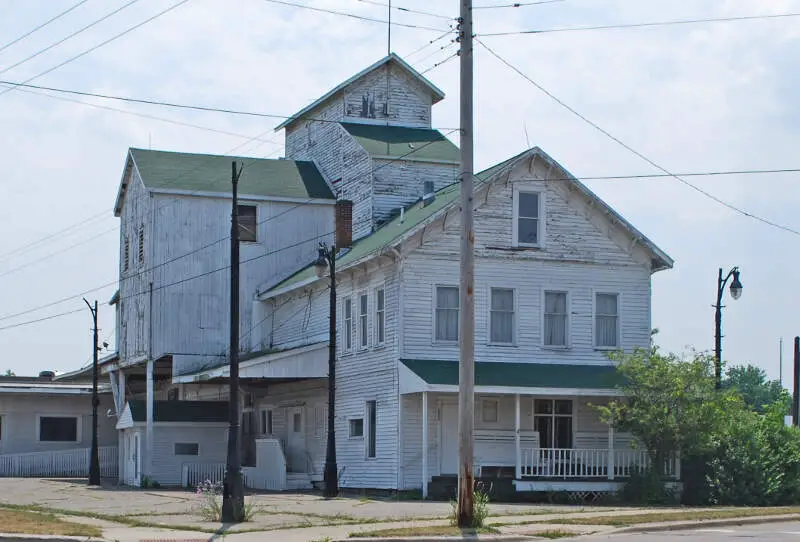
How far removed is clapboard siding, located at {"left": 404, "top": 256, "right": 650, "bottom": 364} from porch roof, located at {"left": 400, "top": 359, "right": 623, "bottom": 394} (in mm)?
458

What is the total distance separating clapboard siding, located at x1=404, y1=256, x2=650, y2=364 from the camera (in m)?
36.3

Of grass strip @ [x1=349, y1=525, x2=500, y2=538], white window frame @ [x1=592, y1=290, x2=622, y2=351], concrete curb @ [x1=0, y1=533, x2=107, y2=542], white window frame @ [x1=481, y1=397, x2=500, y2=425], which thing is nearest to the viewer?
concrete curb @ [x1=0, y1=533, x2=107, y2=542]

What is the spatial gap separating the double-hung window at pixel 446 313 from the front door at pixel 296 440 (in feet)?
27.3

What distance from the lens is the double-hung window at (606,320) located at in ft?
126

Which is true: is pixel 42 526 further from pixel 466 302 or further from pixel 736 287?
pixel 736 287

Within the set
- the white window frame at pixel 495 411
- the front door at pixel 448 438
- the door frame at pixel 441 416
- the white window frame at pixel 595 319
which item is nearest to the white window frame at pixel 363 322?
the door frame at pixel 441 416

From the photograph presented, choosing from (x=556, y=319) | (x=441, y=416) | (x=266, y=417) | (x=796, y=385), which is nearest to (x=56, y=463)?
(x=266, y=417)

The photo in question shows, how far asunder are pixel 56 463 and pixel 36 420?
3556 mm

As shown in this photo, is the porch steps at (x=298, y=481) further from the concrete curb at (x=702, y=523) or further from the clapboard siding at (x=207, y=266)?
the concrete curb at (x=702, y=523)

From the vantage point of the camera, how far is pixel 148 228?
1885 inches

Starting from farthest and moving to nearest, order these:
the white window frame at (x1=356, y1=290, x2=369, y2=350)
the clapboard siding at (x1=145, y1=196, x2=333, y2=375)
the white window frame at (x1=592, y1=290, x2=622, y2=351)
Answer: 1. the clapboard siding at (x1=145, y1=196, x2=333, y2=375)
2. the white window frame at (x1=356, y1=290, x2=369, y2=350)
3. the white window frame at (x1=592, y1=290, x2=622, y2=351)

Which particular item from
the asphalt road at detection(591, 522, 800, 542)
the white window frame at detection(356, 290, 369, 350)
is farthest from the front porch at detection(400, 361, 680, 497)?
the asphalt road at detection(591, 522, 800, 542)

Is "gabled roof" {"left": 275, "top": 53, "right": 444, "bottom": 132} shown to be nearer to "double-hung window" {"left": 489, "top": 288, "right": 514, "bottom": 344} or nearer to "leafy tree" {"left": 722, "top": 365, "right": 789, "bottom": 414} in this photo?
"double-hung window" {"left": 489, "top": 288, "right": 514, "bottom": 344}

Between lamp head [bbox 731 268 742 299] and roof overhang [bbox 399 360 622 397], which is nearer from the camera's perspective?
roof overhang [bbox 399 360 622 397]
